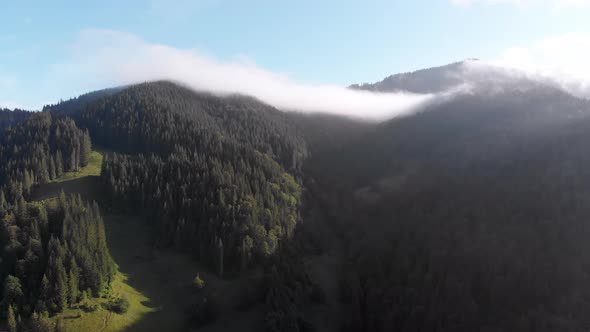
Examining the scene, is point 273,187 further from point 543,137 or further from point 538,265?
point 543,137

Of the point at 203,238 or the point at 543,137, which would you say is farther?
the point at 543,137

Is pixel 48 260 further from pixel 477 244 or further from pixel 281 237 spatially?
pixel 477 244

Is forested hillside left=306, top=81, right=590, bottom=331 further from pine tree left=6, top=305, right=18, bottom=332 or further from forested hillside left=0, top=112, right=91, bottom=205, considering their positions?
forested hillside left=0, top=112, right=91, bottom=205

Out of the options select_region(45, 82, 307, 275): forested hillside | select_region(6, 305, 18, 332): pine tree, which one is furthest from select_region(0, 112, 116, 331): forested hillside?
select_region(45, 82, 307, 275): forested hillside

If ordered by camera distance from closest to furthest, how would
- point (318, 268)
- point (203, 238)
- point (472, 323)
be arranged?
1. point (472, 323)
2. point (203, 238)
3. point (318, 268)

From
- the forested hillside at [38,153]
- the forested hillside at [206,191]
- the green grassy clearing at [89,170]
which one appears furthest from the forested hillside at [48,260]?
the green grassy clearing at [89,170]

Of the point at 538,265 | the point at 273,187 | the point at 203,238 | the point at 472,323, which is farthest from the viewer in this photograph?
the point at 273,187

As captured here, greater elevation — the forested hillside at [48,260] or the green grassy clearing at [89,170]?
the green grassy clearing at [89,170]

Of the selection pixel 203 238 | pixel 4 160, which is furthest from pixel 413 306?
pixel 4 160

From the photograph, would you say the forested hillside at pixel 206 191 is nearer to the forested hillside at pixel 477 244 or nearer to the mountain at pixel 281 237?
the mountain at pixel 281 237
